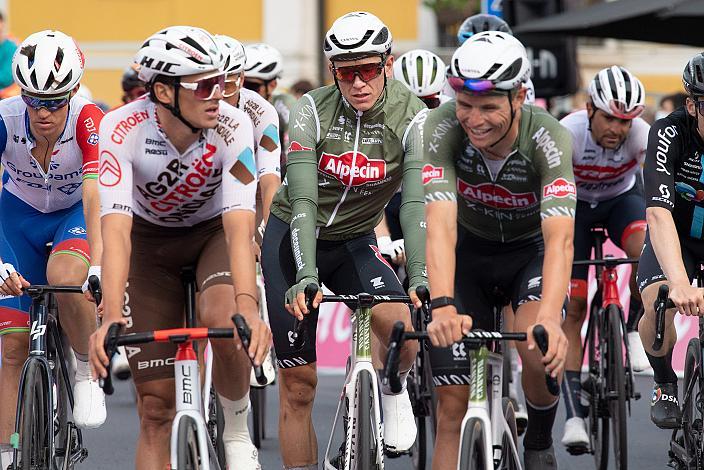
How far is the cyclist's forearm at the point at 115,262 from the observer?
6.44 m

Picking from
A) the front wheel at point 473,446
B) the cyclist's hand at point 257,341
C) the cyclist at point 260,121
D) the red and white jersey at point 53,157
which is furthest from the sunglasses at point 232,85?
the front wheel at point 473,446

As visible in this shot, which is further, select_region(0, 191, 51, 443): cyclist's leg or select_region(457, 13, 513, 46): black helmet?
select_region(457, 13, 513, 46): black helmet

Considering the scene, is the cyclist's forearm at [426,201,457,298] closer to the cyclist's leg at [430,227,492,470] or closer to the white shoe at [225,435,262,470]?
the cyclist's leg at [430,227,492,470]

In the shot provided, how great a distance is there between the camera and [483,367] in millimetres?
6551

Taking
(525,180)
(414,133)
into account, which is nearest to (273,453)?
(414,133)

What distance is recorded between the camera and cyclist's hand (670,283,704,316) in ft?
24.2

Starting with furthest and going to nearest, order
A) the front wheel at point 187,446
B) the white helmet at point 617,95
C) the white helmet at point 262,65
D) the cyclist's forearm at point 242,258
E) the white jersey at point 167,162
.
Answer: the white helmet at point 262,65 → the white helmet at point 617,95 → the white jersey at point 167,162 → the cyclist's forearm at point 242,258 → the front wheel at point 187,446

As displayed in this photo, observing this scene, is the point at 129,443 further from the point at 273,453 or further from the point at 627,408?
the point at 627,408

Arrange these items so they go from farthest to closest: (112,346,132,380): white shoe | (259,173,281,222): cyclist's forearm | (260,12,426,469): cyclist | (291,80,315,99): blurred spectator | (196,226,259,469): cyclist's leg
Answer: (291,80,315,99): blurred spectator → (112,346,132,380): white shoe → (259,173,281,222): cyclist's forearm → (260,12,426,469): cyclist → (196,226,259,469): cyclist's leg

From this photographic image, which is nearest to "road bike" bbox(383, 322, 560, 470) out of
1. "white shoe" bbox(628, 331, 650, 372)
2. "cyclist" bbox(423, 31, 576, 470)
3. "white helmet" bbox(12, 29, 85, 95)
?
"cyclist" bbox(423, 31, 576, 470)

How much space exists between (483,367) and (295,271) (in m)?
1.62

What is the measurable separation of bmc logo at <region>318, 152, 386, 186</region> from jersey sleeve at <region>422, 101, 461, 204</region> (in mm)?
887

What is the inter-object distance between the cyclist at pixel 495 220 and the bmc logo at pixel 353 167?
50cm

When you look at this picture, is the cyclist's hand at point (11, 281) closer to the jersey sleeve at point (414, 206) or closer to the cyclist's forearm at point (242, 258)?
the cyclist's forearm at point (242, 258)
